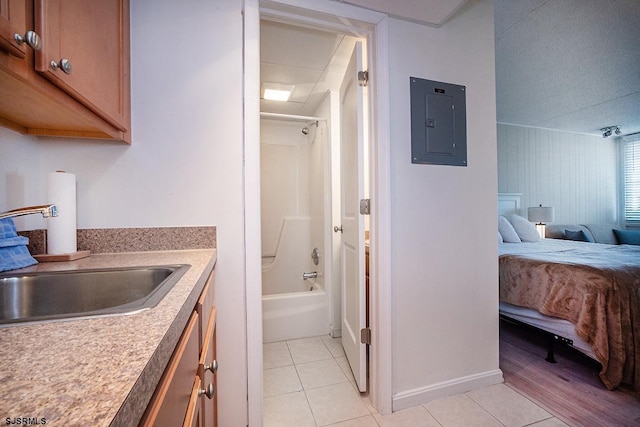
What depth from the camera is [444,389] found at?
147 centimetres

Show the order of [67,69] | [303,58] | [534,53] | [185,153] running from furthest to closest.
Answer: [534,53]
[303,58]
[185,153]
[67,69]

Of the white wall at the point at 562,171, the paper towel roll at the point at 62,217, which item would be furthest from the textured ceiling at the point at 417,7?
the white wall at the point at 562,171

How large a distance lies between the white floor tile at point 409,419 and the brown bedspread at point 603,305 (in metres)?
1.13

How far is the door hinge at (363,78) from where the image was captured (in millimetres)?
1476

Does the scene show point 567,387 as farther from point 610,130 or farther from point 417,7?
point 610,130

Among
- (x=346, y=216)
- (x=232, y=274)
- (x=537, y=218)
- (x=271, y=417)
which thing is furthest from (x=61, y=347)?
(x=537, y=218)

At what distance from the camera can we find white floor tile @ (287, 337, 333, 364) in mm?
1894

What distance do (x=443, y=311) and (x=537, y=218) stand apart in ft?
11.8

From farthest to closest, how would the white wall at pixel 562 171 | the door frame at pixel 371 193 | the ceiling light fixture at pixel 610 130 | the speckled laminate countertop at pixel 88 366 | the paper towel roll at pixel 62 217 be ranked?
the ceiling light fixture at pixel 610 130
the white wall at pixel 562 171
the door frame at pixel 371 193
the paper towel roll at pixel 62 217
the speckled laminate countertop at pixel 88 366

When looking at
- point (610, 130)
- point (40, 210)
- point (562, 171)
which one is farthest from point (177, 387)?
point (610, 130)

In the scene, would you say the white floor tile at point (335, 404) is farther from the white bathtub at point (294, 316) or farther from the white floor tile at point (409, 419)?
the white bathtub at point (294, 316)

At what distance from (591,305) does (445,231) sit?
41.6 inches

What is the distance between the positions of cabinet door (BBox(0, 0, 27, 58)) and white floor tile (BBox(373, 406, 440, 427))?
1.84 m

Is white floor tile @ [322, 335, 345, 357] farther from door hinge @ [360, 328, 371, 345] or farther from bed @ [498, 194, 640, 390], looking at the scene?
bed @ [498, 194, 640, 390]
